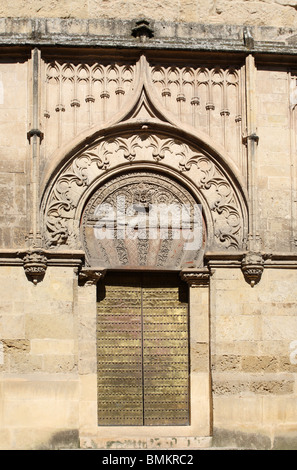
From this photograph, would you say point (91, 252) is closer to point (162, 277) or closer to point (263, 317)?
point (162, 277)

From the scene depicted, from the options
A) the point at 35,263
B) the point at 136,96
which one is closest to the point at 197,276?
the point at 35,263

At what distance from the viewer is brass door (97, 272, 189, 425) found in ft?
44.4

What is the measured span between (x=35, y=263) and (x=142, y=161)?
2.12 m

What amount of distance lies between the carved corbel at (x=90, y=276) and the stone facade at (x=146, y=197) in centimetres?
2

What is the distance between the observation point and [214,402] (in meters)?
13.2

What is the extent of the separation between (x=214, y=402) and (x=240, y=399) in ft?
1.15

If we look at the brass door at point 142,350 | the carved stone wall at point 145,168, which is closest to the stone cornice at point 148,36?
the carved stone wall at point 145,168

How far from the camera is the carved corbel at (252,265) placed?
43.9ft

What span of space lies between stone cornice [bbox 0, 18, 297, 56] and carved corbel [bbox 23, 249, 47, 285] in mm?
2906

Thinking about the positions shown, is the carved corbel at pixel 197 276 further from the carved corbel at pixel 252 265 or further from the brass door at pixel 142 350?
the carved corbel at pixel 252 265

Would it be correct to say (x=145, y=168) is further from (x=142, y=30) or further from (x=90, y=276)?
(x=142, y=30)

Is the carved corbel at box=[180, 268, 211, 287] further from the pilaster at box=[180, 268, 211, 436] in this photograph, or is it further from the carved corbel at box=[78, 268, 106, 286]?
the carved corbel at box=[78, 268, 106, 286]

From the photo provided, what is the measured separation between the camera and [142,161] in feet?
45.4

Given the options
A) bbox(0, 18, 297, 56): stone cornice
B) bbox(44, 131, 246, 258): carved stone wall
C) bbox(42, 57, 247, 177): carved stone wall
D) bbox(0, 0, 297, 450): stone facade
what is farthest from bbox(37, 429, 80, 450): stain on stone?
bbox(0, 18, 297, 56): stone cornice
